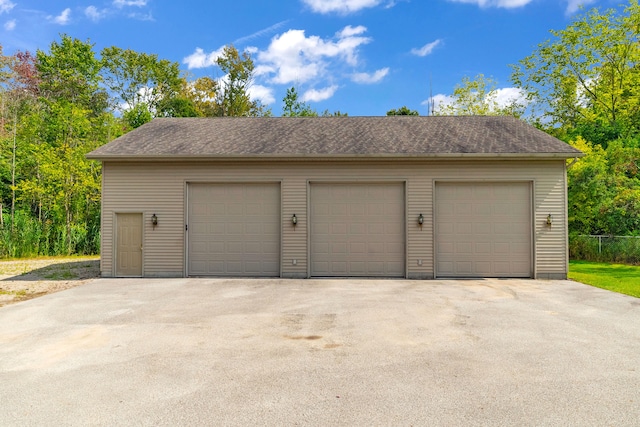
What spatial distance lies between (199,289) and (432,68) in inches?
829

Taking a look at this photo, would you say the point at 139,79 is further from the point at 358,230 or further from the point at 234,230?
the point at 358,230

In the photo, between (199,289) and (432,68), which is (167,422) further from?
(432,68)

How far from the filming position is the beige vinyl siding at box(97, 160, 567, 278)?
9.34 meters

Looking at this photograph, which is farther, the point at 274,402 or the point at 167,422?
the point at 274,402

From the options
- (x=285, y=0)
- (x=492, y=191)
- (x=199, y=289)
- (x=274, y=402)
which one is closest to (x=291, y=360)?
(x=274, y=402)

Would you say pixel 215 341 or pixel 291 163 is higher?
pixel 291 163

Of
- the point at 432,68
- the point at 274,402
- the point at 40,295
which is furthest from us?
the point at 432,68

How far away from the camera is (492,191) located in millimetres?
9500

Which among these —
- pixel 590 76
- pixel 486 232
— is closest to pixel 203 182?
pixel 486 232

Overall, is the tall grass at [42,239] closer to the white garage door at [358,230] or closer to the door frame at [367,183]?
the door frame at [367,183]

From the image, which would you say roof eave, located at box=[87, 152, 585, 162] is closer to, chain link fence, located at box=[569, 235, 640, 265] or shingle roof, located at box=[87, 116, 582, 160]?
shingle roof, located at box=[87, 116, 582, 160]

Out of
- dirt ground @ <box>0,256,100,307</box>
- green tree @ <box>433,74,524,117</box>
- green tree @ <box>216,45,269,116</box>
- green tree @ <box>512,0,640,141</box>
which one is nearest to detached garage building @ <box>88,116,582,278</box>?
dirt ground @ <box>0,256,100,307</box>

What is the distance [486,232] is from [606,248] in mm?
7591

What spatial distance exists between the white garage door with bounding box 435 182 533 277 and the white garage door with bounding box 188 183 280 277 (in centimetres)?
442
